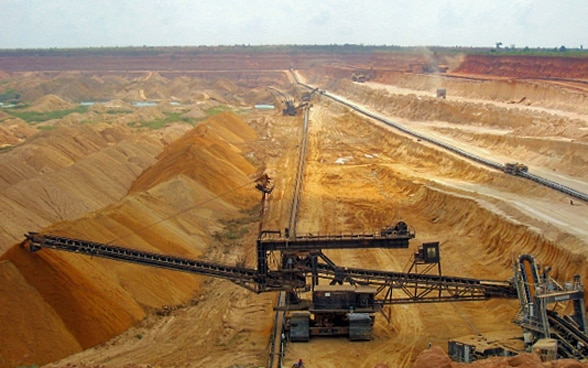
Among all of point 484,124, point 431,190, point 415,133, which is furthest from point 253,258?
point 484,124

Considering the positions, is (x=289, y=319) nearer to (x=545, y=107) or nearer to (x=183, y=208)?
(x=183, y=208)

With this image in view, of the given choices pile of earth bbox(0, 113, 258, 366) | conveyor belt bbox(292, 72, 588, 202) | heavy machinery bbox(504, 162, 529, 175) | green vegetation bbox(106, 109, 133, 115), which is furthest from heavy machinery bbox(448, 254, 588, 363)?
green vegetation bbox(106, 109, 133, 115)

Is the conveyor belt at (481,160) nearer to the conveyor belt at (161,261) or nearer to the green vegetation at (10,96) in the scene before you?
the conveyor belt at (161,261)

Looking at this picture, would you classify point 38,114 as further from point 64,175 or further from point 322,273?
point 322,273

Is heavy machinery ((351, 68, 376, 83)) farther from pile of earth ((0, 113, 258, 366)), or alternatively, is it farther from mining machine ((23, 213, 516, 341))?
mining machine ((23, 213, 516, 341))

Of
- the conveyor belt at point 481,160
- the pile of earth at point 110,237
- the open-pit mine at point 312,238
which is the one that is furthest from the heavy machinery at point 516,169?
the pile of earth at point 110,237

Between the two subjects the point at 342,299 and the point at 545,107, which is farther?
the point at 545,107

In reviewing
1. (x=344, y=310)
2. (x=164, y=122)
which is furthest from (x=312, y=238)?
(x=164, y=122)

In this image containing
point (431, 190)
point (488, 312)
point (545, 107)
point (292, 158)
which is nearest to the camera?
point (488, 312)
